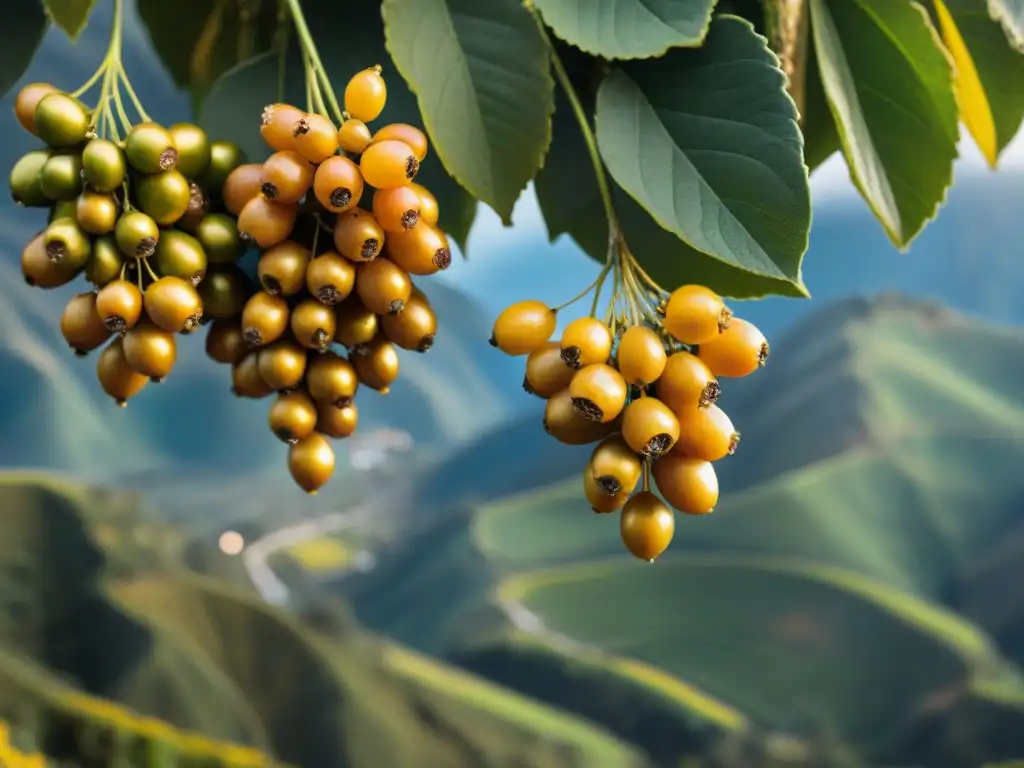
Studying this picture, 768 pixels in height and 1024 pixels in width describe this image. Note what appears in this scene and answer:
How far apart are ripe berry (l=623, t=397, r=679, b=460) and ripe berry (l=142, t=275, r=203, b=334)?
93mm

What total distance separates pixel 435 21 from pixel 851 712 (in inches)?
47.8

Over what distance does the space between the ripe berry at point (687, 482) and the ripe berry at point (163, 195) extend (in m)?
0.12

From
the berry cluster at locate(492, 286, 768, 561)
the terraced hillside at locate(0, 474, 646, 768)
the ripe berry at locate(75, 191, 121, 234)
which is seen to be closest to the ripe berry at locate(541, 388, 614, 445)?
the berry cluster at locate(492, 286, 768, 561)

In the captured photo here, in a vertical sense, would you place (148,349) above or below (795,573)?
above

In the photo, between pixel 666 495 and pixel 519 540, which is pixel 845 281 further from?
pixel 666 495

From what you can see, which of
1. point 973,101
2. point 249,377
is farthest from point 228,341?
point 973,101

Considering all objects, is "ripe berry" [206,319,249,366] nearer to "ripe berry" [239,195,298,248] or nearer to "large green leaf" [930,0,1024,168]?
"ripe berry" [239,195,298,248]

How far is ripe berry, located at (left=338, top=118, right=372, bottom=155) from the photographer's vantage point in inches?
7.9

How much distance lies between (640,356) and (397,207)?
6 centimetres

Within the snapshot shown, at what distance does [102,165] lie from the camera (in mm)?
199

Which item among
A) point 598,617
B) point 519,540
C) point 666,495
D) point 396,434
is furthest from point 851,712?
point 666,495

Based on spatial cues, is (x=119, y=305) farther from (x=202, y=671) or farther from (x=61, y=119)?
(x=202, y=671)

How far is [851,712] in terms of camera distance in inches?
48.1

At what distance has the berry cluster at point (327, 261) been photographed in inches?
7.8
